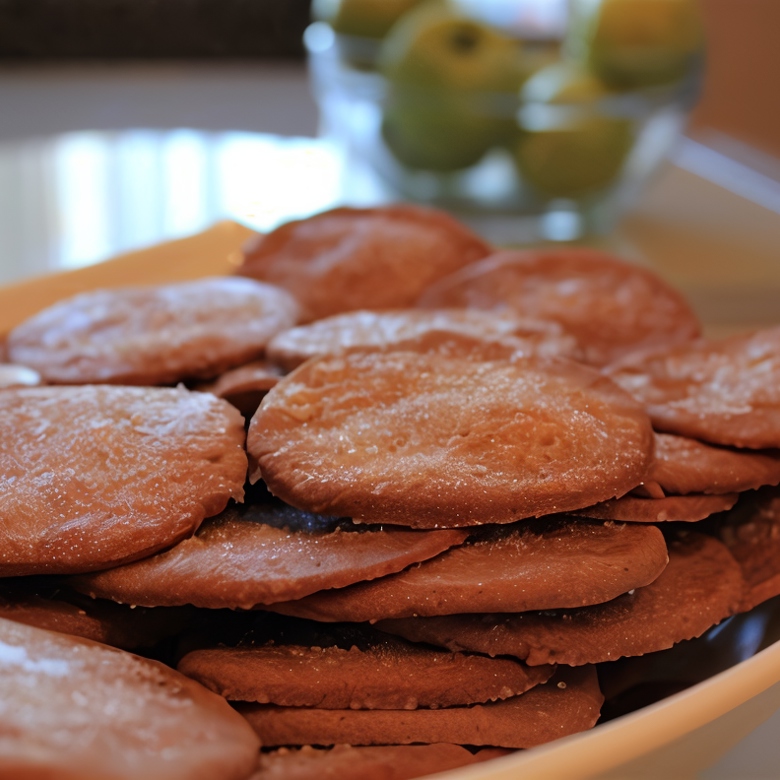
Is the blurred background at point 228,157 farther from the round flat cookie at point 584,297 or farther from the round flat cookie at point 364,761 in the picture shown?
the round flat cookie at point 364,761

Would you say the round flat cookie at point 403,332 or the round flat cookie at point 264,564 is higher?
the round flat cookie at point 403,332

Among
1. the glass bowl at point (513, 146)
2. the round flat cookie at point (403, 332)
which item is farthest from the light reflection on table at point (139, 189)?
the round flat cookie at point (403, 332)

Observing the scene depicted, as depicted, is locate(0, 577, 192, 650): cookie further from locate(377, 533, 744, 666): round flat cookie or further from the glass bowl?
the glass bowl

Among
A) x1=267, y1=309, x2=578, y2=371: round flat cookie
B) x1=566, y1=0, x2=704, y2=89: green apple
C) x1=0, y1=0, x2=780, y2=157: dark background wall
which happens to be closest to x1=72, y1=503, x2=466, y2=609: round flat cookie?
x1=267, y1=309, x2=578, y2=371: round flat cookie

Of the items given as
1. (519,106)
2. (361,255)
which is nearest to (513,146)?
(519,106)

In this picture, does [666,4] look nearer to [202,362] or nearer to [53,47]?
[202,362]

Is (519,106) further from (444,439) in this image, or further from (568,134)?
(444,439)

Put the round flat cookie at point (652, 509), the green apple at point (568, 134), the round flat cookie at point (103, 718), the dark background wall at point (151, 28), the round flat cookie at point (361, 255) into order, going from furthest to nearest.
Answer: the dark background wall at point (151, 28)
the green apple at point (568, 134)
the round flat cookie at point (361, 255)
the round flat cookie at point (652, 509)
the round flat cookie at point (103, 718)

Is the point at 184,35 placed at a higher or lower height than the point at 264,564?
higher
